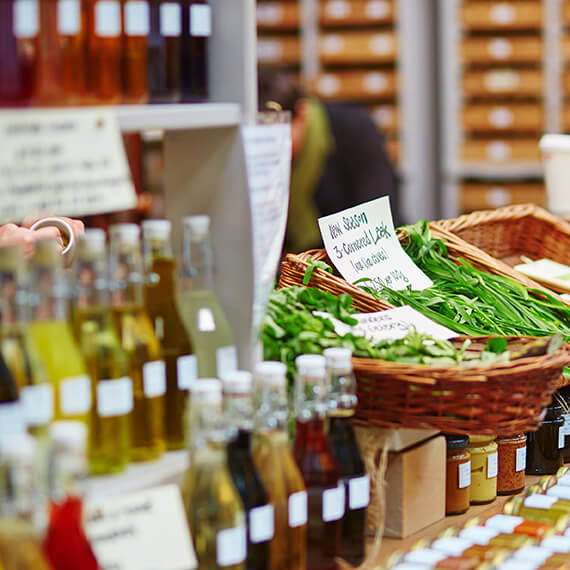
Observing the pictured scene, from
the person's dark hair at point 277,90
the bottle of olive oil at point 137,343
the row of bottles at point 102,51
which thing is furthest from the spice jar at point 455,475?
the person's dark hair at point 277,90

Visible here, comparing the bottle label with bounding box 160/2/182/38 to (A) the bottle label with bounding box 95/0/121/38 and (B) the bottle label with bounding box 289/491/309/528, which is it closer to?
(A) the bottle label with bounding box 95/0/121/38

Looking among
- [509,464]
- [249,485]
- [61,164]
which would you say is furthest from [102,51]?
[509,464]

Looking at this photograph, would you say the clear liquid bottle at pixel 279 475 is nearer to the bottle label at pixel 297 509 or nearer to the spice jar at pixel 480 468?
the bottle label at pixel 297 509

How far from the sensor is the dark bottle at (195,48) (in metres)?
1.38

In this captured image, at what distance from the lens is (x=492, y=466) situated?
1.82 meters

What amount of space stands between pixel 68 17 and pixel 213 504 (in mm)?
616

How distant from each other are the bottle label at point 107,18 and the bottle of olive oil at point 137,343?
9.4 inches

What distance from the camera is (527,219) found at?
2758 millimetres

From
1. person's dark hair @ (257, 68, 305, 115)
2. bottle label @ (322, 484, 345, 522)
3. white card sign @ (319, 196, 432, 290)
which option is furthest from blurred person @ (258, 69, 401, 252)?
bottle label @ (322, 484, 345, 522)

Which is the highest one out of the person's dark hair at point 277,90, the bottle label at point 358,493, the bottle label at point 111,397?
the person's dark hair at point 277,90

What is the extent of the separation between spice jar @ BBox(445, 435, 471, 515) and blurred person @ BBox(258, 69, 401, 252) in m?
3.12

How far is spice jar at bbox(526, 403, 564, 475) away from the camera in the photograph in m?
1.99

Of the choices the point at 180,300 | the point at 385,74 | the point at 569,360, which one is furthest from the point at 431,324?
the point at 385,74

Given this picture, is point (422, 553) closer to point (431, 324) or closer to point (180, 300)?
point (431, 324)
